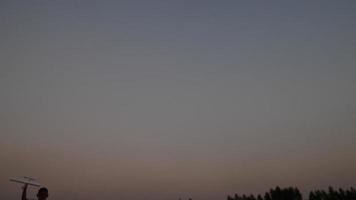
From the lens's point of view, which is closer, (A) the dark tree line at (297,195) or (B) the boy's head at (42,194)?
(B) the boy's head at (42,194)

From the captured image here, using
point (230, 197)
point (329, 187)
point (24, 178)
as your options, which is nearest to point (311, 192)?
point (329, 187)

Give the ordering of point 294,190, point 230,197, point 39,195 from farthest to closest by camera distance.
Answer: point 230,197
point 294,190
point 39,195

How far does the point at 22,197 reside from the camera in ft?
29.4

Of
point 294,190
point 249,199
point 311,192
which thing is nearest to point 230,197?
point 249,199

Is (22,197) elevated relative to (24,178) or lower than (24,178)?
lower

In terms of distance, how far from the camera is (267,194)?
3610 inches

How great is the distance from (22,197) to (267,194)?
92.4m

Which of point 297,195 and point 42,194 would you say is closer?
point 42,194

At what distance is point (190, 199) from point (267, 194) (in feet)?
95.8

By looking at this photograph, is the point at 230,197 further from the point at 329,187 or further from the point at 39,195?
the point at 39,195

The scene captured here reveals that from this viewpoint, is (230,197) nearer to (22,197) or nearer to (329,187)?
(329,187)

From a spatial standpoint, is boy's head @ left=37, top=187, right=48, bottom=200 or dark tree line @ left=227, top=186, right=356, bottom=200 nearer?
boy's head @ left=37, top=187, right=48, bottom=200

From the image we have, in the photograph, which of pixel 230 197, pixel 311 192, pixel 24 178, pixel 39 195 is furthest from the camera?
pixel 230 197

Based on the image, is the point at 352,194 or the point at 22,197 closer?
the point at 22,197
